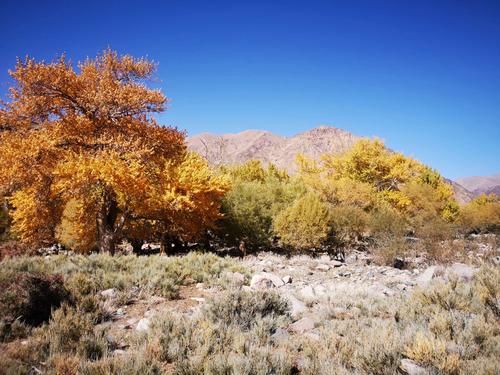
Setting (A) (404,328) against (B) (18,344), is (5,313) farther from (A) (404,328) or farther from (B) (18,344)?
(A) (404,328)

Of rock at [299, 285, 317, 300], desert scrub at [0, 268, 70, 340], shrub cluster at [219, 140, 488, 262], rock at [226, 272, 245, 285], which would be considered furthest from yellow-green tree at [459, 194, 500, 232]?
desert scrub at [0, 268, 70, 340]

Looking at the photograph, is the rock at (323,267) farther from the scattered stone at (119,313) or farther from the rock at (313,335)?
the scattered stone at (119,313)

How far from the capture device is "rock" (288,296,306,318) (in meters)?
6.54

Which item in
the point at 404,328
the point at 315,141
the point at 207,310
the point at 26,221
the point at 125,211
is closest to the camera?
the point at 404,328

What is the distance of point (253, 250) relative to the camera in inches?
813

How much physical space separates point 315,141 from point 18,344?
611 ft

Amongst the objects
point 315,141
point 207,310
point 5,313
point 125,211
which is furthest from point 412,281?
point 315,141

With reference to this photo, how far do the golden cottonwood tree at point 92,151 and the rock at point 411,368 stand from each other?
9.73 m

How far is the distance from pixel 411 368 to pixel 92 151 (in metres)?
12.3

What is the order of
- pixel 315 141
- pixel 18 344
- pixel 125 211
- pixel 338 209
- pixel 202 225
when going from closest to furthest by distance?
pixel 18 344
pixel 125 211
pixel 202 225
pixel 338 209
pixel 315 141

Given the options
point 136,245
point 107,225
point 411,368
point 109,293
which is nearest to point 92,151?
point 107,225

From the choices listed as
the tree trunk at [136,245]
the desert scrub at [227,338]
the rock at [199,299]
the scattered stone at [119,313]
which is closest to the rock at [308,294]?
the desert scrub at [227,338]

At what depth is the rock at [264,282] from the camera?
28.5 ft

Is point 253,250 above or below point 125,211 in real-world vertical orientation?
below
